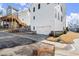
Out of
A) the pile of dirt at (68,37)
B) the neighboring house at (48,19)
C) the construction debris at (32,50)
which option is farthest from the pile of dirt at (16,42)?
the pile of dirt at (68,37)

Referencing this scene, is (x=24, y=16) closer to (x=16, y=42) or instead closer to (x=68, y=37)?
(x=16, y=42)

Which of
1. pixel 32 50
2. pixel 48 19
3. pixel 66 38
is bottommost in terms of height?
pixel 32 50

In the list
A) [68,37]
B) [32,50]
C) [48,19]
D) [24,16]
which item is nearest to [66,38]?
[68,37]

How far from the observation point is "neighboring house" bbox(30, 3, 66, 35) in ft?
6.99

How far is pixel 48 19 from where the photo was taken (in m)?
2.14

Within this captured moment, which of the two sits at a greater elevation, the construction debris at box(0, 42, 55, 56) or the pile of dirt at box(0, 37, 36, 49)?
the pile of dirt at box(0, 37, 36, 49)

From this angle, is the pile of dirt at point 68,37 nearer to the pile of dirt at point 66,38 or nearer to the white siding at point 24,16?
the pile of dirt at point 66,38

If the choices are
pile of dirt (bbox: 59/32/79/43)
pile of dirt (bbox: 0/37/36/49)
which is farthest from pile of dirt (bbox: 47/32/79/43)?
pile of dirt (bbox: 0/37/36/49)

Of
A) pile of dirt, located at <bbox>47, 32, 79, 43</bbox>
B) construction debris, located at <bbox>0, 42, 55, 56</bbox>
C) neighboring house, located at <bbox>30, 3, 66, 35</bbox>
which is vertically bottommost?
construction debris, located at <bbox>0, 42, 55, 56</bbox>

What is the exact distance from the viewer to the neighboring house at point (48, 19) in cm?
213

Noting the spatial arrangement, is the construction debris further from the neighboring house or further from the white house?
the white house

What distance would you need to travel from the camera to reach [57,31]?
2.15 meters

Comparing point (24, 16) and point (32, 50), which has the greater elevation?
point (24, 16)

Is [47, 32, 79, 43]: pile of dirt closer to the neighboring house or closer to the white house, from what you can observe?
the neighboring house
